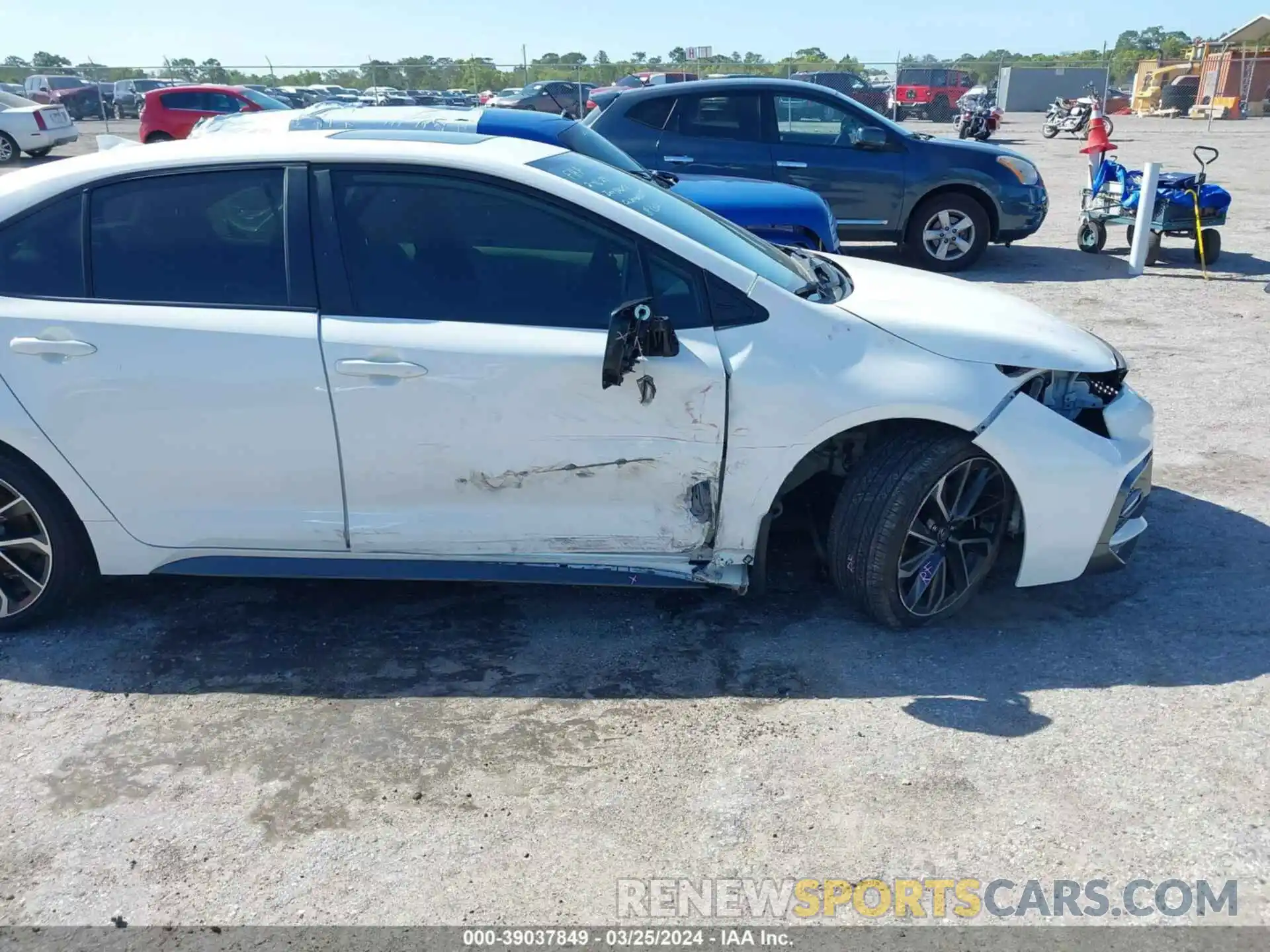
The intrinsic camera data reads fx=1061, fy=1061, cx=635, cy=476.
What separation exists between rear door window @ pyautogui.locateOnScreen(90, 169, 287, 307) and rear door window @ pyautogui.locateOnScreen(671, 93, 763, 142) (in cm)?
734

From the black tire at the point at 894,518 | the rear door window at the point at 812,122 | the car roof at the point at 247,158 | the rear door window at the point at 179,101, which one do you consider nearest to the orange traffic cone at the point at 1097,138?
the rear door window at the point at 812,122

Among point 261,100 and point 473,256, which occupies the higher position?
point 261,100

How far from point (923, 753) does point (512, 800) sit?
1230 millimetres

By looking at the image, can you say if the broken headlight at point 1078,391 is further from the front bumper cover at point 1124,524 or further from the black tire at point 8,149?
the black tire at point 8,149

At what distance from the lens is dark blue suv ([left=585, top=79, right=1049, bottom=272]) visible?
10.3 metres

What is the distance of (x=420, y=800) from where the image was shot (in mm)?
3039

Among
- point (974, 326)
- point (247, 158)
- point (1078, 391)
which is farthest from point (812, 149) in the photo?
point (247, 158)

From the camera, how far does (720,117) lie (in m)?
10.4

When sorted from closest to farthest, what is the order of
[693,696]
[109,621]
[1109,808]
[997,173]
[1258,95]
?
1. [1109,808]
2. [693,696]
3. [109,621]
4. [997,173]
5. [1258,95]

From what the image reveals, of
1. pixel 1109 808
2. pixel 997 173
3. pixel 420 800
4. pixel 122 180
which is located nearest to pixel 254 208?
pixel 122 180

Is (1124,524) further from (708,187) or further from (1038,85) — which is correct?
(1038,85)

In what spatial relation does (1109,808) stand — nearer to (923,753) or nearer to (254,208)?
(923,753)

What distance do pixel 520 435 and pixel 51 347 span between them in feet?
5.23

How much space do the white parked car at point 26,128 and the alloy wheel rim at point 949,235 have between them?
19539 millimetres
